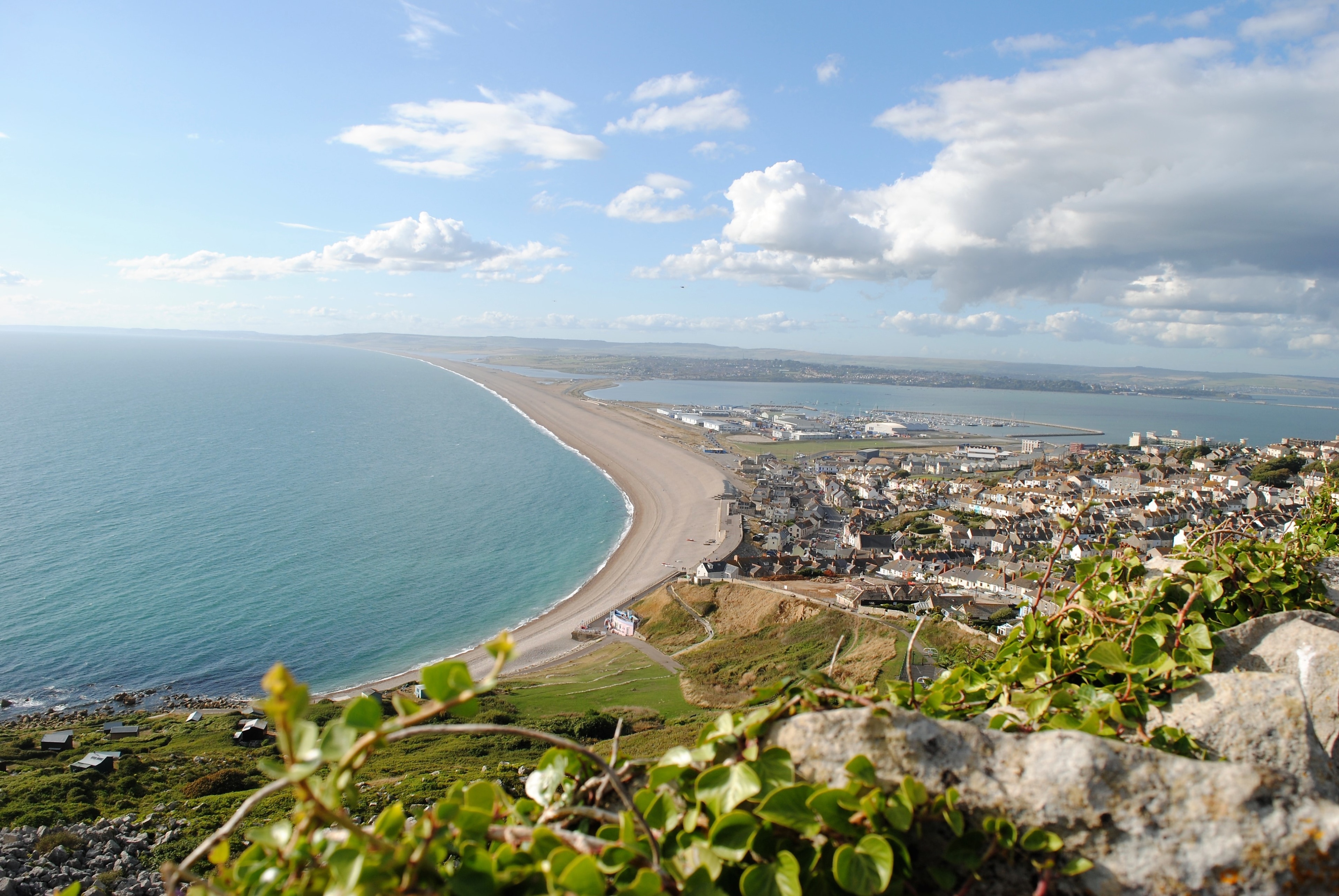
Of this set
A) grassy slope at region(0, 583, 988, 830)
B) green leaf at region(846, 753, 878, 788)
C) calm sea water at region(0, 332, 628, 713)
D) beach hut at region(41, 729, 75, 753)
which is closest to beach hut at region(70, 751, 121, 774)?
grassy slope at region(0, 583, 988, 830)

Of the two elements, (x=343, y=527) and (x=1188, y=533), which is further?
(x=343, y=527)

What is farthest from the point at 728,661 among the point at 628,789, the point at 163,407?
the point at 163,407

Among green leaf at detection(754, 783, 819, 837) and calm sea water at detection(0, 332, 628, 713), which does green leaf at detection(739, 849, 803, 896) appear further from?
calm sea water at detection(0, 332, 628, 713)

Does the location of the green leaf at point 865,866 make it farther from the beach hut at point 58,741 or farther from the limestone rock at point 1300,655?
the beach hut at point 58,741

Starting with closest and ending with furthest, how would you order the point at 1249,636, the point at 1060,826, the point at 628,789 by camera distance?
1. the point at 1060,826
2. the point at 628,789
3. the point at 1249,636

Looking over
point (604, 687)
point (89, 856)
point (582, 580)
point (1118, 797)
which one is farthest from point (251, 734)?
point (1118, 797)

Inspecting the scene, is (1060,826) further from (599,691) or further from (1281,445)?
(1281,445)

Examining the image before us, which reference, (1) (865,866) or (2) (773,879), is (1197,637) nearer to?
(1) (865,866)
